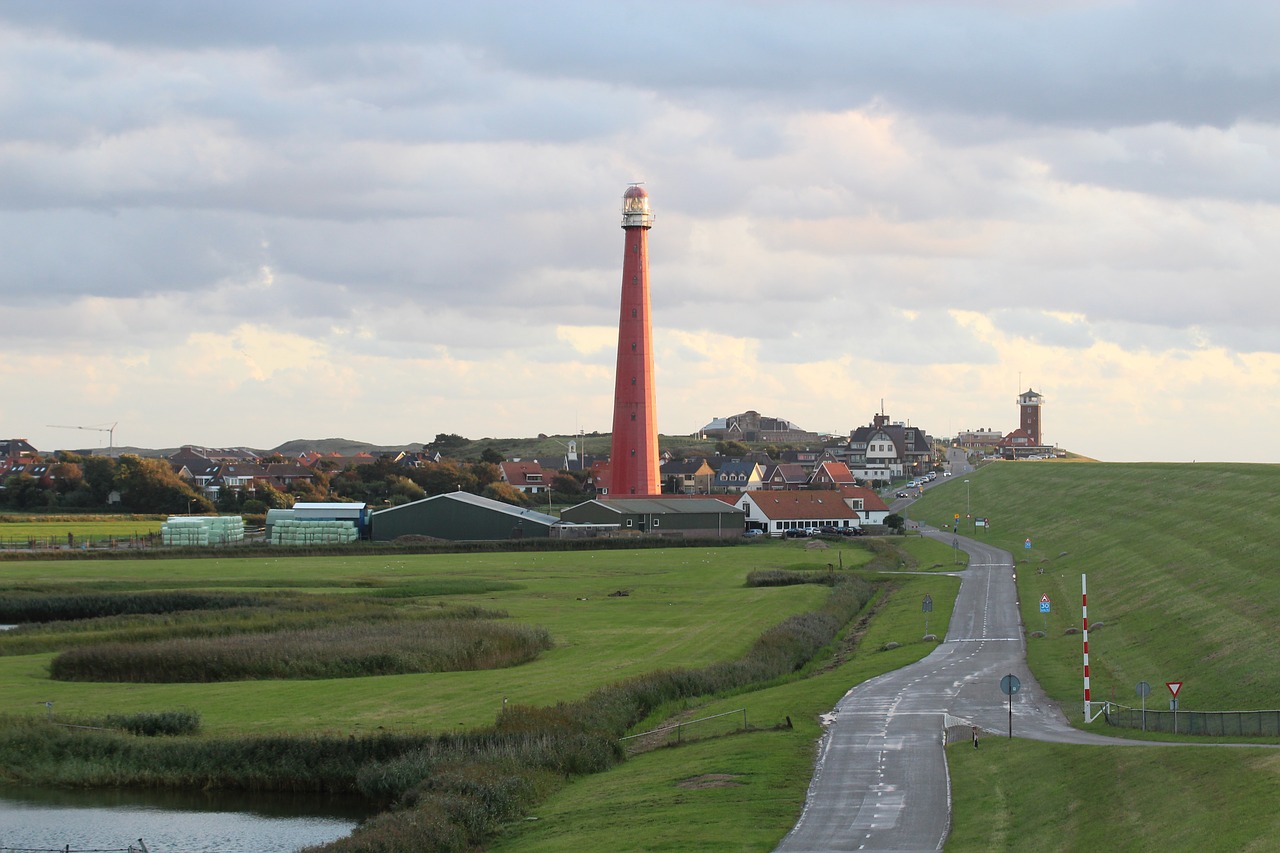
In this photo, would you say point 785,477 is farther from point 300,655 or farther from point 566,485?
point 300,655

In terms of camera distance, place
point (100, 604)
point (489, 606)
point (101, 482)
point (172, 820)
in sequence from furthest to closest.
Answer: point (101, 482), point (489, 606), point (100, 604), point (172, 820)

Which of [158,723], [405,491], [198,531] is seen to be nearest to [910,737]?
[158,723]

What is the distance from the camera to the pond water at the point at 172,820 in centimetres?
3350

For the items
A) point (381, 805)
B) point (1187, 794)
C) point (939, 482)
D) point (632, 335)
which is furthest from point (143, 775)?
point (939, 482)

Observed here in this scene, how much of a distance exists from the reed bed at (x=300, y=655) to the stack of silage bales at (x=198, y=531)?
55.0 meters

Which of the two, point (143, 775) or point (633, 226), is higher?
point (633, 226)

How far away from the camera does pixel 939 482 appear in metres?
198

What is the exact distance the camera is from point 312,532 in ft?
381

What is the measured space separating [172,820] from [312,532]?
268 ft

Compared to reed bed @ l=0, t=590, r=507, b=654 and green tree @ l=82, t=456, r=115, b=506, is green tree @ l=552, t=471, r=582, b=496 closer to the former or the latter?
green tree @ l=82, t=456, r=115, b=506

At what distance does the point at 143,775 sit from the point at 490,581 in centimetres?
4493

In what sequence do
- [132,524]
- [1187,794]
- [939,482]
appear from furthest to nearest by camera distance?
1. [939,482]
2. [132,524]
3. [1187,794]

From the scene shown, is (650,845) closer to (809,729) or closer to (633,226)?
(809,729)

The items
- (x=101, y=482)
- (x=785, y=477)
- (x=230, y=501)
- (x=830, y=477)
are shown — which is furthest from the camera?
(x=785, y=477)
